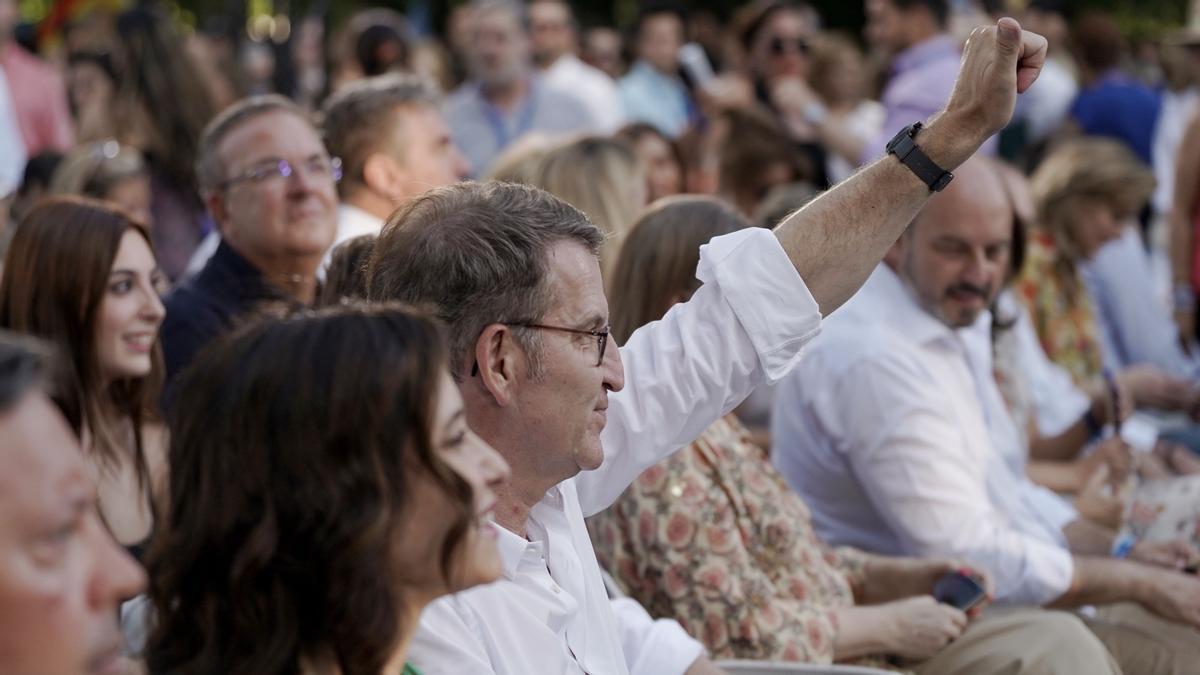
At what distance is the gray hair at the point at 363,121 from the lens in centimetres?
470

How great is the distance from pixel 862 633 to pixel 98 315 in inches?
72.6

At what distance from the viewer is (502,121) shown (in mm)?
8203

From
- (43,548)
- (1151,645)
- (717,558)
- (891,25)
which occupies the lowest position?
(1151,645)

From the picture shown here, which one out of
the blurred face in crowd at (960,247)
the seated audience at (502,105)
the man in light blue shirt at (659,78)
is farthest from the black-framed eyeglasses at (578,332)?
the man in light blue shirt at (659,78)

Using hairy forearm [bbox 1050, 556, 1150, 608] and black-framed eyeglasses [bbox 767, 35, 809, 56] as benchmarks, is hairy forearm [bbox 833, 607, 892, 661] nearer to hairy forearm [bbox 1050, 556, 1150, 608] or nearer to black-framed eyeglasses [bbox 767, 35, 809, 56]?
hairy forearm [bbox 1050, 556, 1150, 608]

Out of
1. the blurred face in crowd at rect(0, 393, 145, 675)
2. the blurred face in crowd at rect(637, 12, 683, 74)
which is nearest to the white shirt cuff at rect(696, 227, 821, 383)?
the blurred face in crowd at rect(0, 393, 145, 675)

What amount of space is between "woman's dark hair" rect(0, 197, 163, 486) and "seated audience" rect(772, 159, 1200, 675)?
162cm

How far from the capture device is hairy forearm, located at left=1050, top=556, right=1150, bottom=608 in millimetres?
3605

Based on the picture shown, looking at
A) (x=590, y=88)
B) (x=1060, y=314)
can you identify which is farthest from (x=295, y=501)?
(x=590, y=88)

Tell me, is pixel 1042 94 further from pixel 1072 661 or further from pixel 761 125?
pixel 1072 661

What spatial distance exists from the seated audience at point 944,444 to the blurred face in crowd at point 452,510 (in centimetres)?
195

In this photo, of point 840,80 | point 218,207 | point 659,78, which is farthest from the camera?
point 659,78

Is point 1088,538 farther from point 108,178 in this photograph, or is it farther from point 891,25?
point 891,25

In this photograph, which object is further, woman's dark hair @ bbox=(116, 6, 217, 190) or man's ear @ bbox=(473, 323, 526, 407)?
woman's dark hair @ bbox=(116, 6, 217, 190)
